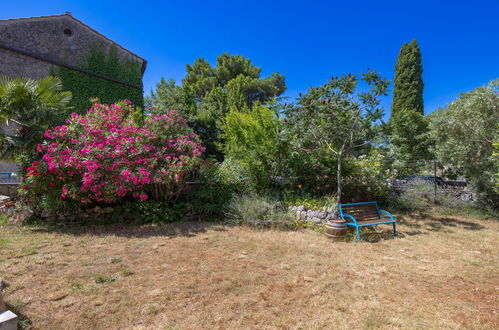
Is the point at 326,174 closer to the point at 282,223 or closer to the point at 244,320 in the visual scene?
the point at 282,223

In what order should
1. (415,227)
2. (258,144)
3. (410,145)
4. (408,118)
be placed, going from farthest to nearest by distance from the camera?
1. (410,145)
2. (408,118)
3. (258,144)
4. (415,227)

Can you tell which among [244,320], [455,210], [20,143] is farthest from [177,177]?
[455,210]

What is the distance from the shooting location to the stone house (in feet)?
36.9

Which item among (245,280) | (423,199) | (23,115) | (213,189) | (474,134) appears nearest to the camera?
(245,280)

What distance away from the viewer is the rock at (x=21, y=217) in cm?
599

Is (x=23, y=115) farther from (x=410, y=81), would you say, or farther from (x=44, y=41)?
(x=410, y=81)

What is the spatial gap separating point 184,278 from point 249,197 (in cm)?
383

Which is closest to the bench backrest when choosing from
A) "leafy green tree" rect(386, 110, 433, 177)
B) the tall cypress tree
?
"leafy green tree" rect(386, 110, 433, 177)

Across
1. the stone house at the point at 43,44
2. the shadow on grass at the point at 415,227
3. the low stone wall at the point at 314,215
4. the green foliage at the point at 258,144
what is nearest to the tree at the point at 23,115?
the green foliage at the point at 258,144

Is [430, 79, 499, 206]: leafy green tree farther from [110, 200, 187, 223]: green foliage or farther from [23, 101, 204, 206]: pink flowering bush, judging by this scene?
[110, 200, 187, 223]: green foliage

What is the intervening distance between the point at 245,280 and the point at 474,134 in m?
8.63

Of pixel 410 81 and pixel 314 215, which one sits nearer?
pixel 314 215

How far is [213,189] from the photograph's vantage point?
7.01m

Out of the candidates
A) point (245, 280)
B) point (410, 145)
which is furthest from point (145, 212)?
point (410, 145)
